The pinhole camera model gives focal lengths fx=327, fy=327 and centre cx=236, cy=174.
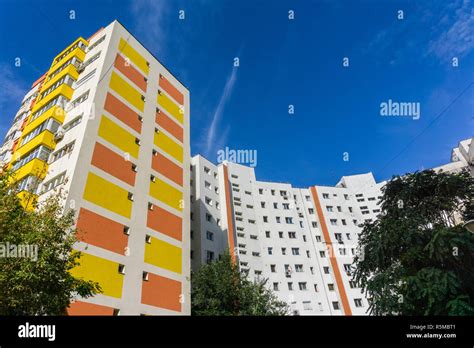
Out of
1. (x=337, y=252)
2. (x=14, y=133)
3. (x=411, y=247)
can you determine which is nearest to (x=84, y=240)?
(x=411, y=247)

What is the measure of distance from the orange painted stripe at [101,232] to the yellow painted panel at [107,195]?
88 centimetres

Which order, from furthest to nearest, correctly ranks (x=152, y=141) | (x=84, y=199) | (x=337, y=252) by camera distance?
(x=337, y=252), (x=152, y=141), (x=84, y=199)

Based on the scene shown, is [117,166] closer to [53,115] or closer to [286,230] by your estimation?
[53,115]

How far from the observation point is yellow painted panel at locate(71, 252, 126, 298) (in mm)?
16175

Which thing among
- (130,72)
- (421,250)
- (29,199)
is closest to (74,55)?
(130,72)

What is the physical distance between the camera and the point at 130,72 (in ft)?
90.3

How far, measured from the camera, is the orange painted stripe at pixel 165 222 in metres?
22.0

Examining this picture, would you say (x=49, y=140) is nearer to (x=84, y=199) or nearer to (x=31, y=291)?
(x=84, y=199)

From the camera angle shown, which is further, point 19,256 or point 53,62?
point 53,62

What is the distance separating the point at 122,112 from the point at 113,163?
4.89m

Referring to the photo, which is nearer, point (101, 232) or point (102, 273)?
point (102, 273)

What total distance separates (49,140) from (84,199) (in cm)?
748

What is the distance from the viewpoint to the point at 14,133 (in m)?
32.6

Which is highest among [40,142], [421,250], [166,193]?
[40,142]
